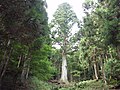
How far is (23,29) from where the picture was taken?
1027cm

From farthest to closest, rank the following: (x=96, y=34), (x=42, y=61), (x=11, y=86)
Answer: (x=96, y=34) → (x=42, y=61) → (x=11, y=86)

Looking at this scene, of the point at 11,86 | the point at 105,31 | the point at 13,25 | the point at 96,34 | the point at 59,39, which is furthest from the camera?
the point at 59,39

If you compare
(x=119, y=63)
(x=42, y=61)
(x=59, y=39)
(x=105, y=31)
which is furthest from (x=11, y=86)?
(x=59, y=39)

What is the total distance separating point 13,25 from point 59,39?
815 inches

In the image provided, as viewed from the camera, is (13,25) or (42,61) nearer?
(13,25)

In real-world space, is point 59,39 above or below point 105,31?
above

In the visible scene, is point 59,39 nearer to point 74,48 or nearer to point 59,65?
point 74,48

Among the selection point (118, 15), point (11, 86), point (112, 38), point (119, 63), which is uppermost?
point (118, 15)

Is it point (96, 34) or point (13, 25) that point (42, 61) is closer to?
point (96, 34)

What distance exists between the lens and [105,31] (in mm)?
12539

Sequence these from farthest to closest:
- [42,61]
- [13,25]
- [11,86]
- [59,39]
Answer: [59,39]
[42,61]
[11,86]
[13,25]

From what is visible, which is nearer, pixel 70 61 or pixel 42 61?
pixel 42 61

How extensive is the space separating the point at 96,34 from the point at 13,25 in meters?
11.4

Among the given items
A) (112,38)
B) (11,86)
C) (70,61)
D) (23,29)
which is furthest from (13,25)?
(70,61)
